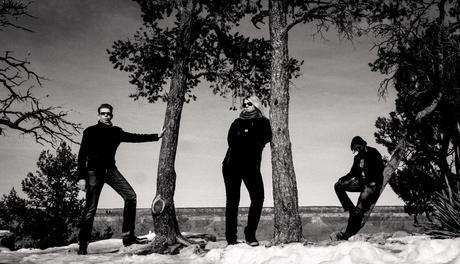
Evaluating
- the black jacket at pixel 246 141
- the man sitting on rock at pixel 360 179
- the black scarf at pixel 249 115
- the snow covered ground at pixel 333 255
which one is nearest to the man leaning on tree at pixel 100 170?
the snow covered ground at pixel 333 255

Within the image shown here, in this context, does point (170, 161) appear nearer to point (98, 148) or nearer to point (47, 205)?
point (98, 148)

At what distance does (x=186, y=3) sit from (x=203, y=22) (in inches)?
19.0

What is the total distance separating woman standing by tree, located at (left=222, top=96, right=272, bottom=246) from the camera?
4973mm

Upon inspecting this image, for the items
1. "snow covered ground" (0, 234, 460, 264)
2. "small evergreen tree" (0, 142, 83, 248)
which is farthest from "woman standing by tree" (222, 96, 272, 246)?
"small evergreen tree" (0, 142, 83, 248)

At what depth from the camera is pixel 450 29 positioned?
1097 cm

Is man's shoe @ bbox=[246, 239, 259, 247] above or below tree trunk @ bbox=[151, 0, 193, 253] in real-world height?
below

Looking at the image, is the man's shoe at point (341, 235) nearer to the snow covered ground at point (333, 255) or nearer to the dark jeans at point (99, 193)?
the snow covered ground at point (333, 255)

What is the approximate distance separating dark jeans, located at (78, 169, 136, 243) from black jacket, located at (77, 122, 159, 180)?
109mm

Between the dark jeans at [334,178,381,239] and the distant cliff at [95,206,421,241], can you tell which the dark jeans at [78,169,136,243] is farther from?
the distant cliff at [95,206,421,241]

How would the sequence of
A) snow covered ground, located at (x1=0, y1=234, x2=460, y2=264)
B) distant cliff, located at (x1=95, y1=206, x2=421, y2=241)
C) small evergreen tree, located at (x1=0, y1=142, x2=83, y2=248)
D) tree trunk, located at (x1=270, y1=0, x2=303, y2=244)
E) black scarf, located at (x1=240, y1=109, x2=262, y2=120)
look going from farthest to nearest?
distant cliff, located at (x1=95, y1=206, x2=421, y2=241) < small evergreen tree, located at (x1=0, y1=142, x2=83, y2=248) < tree trunk, located at (x1=270, y1=0, x2=303, y2=244) < black scarf, located at (x1=240, y1=109, x2=262, y2=120) < snow covered ground, located at (x1=0, y1=234, x2=460, y2=264)

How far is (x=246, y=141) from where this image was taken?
508 centimetres

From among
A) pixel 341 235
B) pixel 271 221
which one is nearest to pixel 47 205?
pixel 271 221

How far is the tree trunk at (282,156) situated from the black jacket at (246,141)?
0.67 meters

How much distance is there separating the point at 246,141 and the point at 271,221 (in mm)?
20299
